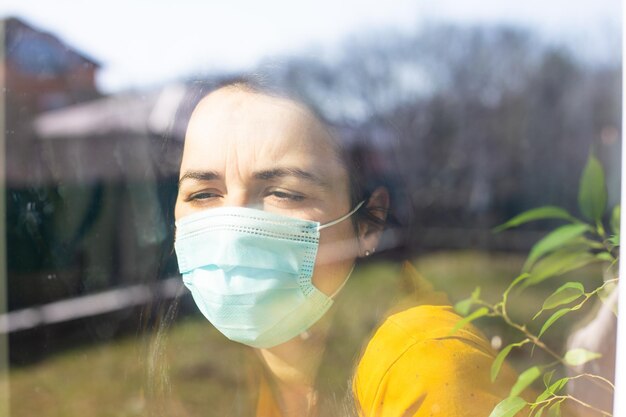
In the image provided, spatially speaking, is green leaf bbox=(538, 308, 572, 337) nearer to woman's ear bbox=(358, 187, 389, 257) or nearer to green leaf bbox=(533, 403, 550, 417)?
green leaf bbox=(533, 403, 550, 417)

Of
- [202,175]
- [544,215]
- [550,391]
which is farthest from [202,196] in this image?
[544,215]

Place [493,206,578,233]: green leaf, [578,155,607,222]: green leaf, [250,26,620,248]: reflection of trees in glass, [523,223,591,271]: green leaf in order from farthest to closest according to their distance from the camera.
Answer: [250,26,620,248]: reflection of trees in glass, [493,206,578,233]: green leaf, [523,223,591,271]: green leaf, [578,155,607,222]: green leaf

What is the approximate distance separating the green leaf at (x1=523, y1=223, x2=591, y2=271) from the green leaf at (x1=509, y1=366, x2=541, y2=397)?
→ 1.39 feet

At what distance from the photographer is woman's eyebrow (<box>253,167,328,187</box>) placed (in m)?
1.35

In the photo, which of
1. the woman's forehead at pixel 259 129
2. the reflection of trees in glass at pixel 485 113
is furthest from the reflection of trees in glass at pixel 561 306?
the woman's forehead at pixel 259 129

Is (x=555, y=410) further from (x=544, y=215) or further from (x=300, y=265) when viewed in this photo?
(x=544, y=215)

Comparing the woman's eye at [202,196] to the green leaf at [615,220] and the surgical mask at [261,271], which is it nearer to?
the surgical mask at [261,271]

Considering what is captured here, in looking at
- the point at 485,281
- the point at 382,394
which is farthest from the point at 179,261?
the point at 485,281

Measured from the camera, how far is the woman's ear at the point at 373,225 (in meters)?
1.40

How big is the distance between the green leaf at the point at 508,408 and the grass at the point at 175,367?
99mm

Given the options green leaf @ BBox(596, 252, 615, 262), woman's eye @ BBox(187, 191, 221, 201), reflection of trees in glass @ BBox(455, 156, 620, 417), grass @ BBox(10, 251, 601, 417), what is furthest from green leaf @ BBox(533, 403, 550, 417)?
woman's eye @ BBox(187, 191, 221, 201)

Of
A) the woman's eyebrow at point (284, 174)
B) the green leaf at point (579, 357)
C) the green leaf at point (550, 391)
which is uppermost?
the woman's eyebrow at point (284, 174)

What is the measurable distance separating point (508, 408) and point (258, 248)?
0.59 meters

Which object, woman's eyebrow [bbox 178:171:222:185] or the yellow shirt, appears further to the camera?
woman's eyebrow [bbox 178:171:222:185]
